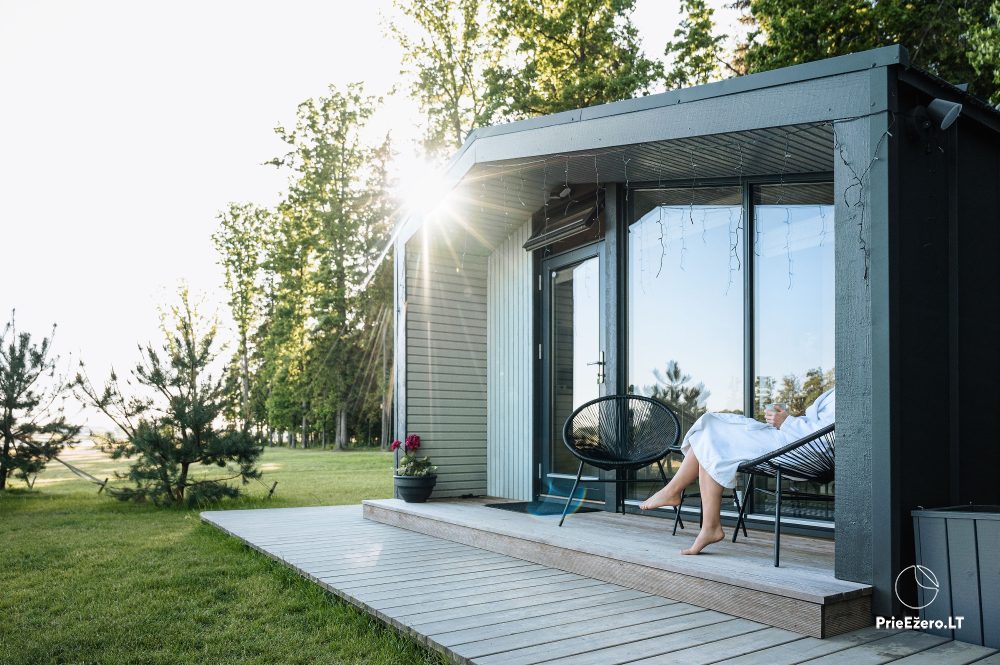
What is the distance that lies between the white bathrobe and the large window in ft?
2.64

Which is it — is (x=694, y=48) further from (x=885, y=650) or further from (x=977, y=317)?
(x=885, y=650)

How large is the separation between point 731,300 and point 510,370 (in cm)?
249

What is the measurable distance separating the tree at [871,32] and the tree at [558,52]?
3.30 meters

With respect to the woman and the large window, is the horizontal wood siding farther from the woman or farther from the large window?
the woman

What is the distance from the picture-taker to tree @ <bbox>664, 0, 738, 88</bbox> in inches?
517

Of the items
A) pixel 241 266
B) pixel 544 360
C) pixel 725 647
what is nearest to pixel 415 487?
pixel 544 360

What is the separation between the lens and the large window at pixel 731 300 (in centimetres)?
414

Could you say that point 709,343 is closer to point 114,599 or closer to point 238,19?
point 114,599

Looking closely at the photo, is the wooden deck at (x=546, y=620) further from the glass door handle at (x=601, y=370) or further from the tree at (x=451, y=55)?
the tree at (x=451, y=55)

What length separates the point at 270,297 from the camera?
80.5 ft

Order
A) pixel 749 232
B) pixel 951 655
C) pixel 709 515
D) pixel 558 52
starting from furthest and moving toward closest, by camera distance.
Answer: pixel 558 52 < pixel 749 232 < pixel 709 515 < pixel 951 655

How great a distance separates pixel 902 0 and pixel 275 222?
54.0 feet

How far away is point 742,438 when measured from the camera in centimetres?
338

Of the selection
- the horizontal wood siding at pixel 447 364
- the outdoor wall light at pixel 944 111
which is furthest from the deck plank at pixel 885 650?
the horizontal wood siding at pixel 447 364
